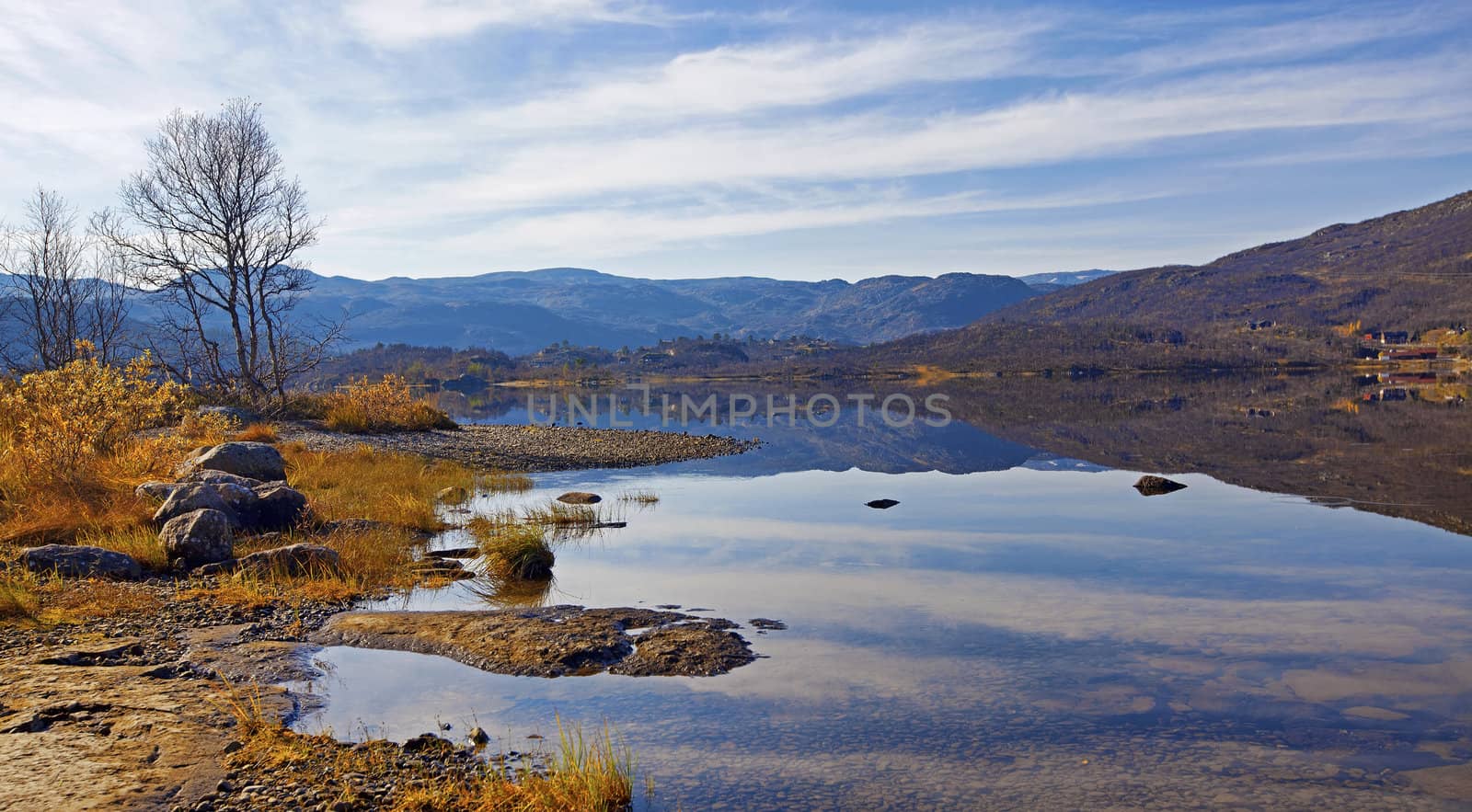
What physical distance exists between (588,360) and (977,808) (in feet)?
511

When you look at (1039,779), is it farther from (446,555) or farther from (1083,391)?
(1083,391)

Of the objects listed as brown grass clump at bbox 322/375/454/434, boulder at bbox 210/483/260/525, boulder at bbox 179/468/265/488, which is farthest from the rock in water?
brown grass clump at bbox 322/375/454/434

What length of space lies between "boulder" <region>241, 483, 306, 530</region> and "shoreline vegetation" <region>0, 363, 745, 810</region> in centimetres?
21

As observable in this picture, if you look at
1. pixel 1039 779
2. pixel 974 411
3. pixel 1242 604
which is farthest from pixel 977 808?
pixel 974 411

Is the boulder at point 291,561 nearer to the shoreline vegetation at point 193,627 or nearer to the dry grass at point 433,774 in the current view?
the shoreline vegetation at point 193,627

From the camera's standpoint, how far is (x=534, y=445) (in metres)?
29.7

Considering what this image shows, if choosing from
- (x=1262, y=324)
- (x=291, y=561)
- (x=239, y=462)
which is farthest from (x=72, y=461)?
(x=1262, y=324)

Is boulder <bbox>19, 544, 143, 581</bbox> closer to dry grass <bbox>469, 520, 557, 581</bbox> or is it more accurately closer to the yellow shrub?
the yellow shrub

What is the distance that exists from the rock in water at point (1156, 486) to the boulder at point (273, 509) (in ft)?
51.9

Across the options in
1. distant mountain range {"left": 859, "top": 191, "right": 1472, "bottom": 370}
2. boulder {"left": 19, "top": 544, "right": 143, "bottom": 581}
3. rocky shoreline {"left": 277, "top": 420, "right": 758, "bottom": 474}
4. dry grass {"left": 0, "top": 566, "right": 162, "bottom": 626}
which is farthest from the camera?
distant mountain range {"left": 859, "top": 191, "right": 1472, "bottom": 370}

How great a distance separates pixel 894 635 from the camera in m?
9.38

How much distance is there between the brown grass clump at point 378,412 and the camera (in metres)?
29.1

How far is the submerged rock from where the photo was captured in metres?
8.49

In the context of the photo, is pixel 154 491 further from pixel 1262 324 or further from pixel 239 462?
pixel 1262 324
